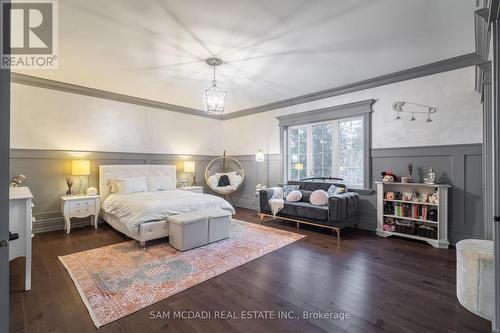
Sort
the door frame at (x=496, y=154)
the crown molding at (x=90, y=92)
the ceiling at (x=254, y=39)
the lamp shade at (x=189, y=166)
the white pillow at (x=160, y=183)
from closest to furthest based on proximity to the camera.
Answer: the door frame at (x=496, y=154)
the ceiling at (x=254, y=39)
the crown molding at (x=90, y=92)
the white pillow at (x=160, y=183)
the lamp shade at (x=189, y=166)

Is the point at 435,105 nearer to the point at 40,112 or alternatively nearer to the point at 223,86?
the point at 223,86

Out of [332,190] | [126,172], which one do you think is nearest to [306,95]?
[332,190]

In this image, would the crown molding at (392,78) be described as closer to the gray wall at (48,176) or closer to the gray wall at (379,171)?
the gray wall at (379,171)

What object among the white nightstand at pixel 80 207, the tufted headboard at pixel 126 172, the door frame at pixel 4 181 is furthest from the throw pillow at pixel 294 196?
the door frame at pixel 4 181

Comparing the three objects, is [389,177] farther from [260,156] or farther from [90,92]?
[90,92]

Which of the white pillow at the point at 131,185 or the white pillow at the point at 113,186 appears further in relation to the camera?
the white pillow at the point at 113,186

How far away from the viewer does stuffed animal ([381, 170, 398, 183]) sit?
13.1 ft

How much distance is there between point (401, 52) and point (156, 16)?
320 centimetres

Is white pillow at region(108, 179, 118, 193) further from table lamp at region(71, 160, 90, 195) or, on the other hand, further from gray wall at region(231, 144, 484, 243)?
gray wall at region(231, 144, 484, 243)

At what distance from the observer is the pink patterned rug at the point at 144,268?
2.14 m

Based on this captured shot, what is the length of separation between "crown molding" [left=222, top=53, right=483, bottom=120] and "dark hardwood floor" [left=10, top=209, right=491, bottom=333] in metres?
2.74

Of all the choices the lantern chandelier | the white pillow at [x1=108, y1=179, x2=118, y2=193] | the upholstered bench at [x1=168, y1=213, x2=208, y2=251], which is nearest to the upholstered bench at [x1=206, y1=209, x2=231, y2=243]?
the upholstered bench at [x1=168, y1=213, x2=208, y2=251]

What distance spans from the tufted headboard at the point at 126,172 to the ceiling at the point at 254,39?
1718 millimetres

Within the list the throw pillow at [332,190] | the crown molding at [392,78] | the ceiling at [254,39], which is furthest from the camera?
the throw pillow at [332,190]
